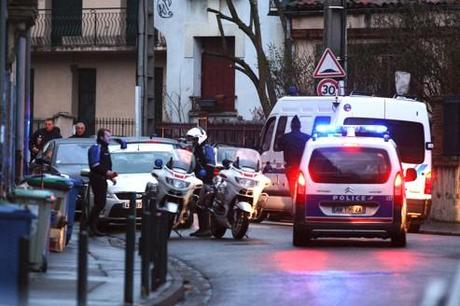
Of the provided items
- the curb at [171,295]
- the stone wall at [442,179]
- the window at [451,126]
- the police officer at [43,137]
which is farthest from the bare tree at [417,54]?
the curb at [171,295]

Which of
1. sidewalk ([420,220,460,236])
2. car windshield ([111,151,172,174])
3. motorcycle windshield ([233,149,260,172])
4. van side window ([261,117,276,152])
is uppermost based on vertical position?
van side window ([261,117,276,152])

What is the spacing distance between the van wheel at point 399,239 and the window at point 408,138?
370 cm

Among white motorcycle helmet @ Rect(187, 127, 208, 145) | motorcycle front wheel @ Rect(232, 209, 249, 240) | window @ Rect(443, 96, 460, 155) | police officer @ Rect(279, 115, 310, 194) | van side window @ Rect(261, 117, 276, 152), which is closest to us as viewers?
motorcycle front wheel @ Rect(232, 209, 249, 240)

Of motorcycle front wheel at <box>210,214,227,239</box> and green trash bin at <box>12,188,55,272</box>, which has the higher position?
green trash bin at <box>12,188,55,272</box>

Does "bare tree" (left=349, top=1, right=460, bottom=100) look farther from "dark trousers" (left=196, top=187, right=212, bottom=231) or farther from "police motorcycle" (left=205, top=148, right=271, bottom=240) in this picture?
"dark trousers" (left=196, top=187, right=212, bottom=231)

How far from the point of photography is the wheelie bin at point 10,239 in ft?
34.3

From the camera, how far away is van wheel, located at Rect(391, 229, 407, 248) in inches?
705

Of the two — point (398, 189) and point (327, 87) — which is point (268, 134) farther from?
point (398, 189)

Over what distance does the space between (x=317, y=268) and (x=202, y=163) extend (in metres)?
5.40

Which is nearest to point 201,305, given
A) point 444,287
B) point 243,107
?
point 444,287

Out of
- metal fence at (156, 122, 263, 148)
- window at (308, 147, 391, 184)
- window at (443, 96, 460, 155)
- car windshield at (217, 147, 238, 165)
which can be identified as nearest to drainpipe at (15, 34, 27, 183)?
window at (308, 147, 391, 184)

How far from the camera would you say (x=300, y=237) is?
18031 mm

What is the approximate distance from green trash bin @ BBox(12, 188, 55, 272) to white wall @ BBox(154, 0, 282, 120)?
24.3 meters

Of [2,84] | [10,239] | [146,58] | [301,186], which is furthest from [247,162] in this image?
[146,58]
